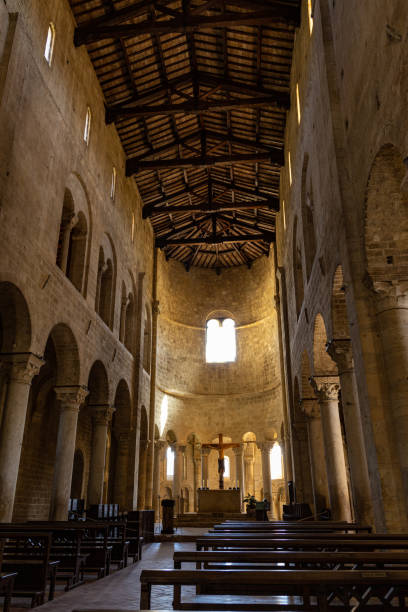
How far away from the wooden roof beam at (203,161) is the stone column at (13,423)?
1173 centimetres

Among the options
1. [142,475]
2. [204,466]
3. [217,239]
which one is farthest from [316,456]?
[217,239]

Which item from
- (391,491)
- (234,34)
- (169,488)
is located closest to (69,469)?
(391,491)

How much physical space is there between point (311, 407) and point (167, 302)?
13504 millimetres

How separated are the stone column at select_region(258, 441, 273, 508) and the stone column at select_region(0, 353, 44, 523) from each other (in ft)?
54.3

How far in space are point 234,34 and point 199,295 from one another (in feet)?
52.0

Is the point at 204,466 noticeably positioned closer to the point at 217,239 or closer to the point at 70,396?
the point at 217,239

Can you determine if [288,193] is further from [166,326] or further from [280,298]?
[166,326]

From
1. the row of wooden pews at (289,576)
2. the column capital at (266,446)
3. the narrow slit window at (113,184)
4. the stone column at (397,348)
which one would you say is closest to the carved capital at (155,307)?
the narrow slit window at (113,184)

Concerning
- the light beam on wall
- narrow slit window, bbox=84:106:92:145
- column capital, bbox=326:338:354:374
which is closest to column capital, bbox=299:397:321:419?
column capital, bbox=326:338:354:374

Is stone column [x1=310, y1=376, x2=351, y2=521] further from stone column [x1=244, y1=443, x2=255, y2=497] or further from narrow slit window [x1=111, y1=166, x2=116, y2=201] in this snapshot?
stone column [x1=244, y1=443, x2=255, y2=497]

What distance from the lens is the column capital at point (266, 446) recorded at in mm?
25250

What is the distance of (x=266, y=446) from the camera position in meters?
25.3

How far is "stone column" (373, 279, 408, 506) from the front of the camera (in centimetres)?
716

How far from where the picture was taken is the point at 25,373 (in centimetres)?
1064
